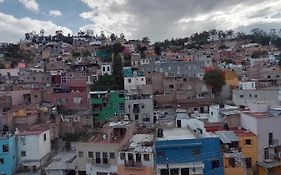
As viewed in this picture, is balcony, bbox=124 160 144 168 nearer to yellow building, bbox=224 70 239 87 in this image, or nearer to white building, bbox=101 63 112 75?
yellow building, bbox=224 70 239 87

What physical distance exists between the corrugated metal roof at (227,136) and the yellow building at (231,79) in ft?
60.5

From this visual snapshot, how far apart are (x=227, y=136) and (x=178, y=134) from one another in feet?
9.22

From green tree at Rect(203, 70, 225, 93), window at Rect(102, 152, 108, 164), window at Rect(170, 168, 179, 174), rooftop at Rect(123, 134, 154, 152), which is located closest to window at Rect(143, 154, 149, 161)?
rooftop at Rect(123, 134, 154, 152)

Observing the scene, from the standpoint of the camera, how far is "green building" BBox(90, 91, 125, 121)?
31667mm

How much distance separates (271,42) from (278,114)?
71023mm

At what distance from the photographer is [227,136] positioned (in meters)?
21.4

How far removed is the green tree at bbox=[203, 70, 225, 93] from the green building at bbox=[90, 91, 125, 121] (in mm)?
10577

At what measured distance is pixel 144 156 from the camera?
1923 centimetres

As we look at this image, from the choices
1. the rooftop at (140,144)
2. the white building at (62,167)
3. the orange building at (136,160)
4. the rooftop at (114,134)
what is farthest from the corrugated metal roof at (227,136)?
the white building at (62,167)

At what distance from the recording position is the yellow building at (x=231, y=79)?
130 ft

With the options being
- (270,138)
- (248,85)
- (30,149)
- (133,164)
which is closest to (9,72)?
(30,149)

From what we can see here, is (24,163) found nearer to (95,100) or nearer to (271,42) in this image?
(95,100)

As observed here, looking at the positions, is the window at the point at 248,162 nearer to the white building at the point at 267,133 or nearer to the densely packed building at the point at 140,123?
the densely packed building at the point at 140,123

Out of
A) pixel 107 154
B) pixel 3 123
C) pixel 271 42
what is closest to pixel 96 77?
pixel 3 123
